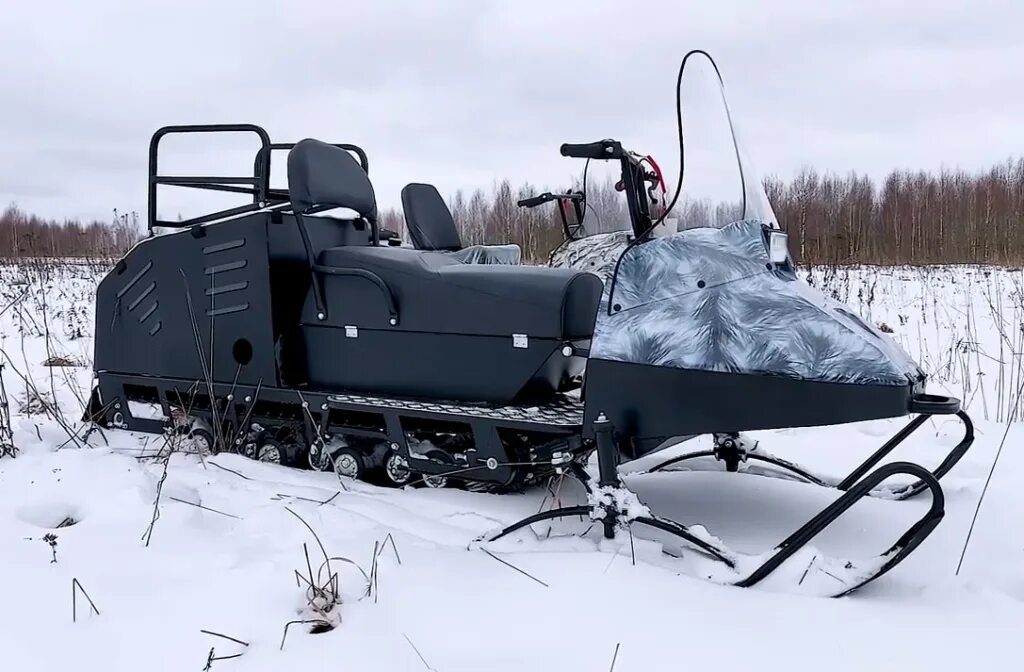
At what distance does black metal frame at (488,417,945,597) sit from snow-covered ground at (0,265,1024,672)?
0.06 metres

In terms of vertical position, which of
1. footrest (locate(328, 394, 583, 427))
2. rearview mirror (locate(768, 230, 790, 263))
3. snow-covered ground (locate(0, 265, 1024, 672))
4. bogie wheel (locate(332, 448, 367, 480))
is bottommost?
snow-covered ground (locate(0, 265, 1024, 672))

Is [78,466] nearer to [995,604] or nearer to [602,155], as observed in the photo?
[602,155]

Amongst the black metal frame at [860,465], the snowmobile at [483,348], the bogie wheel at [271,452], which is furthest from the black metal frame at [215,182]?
the black metal frame at [860,465]

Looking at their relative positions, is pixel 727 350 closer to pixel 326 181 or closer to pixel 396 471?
pixel 396 471

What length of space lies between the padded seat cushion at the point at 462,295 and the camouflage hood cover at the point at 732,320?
258 millimetres

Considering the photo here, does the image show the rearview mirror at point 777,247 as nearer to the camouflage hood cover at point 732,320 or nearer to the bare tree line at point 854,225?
the camouflage hood cover at point 732,320

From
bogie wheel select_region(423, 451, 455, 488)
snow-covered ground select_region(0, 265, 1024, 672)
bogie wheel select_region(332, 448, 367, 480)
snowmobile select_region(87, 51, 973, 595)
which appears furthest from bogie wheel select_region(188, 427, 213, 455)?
bogie wheel select_region(423, 451, 455, 488)

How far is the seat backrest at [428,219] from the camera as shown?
3520mm

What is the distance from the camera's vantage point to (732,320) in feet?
6.81

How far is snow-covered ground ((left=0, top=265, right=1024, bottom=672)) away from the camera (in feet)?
5.25

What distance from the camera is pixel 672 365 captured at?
2113 millimetres

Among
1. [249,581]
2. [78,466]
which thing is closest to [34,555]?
[249,581]

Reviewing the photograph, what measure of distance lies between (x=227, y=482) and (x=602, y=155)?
159 centimetres

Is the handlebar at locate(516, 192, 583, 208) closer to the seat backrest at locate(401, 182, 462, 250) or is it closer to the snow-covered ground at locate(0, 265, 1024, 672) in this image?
the seat backrest at locate(401, 182, 462, 250)
